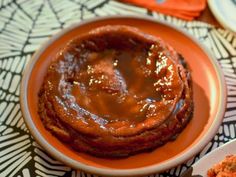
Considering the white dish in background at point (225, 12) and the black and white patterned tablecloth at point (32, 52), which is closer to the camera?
the black and white patterned tablecloth at point (32, 52)

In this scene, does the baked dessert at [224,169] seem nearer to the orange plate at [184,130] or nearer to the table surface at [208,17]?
the orange plate at [184,130]

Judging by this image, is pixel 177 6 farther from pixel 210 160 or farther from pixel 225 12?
pixel 210 160

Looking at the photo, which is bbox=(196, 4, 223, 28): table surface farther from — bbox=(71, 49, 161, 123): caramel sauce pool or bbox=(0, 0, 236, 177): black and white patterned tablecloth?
bbox=(71, 49, 161, 123): caramel sauce pool

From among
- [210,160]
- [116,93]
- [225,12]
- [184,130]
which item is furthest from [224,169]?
[225,12]

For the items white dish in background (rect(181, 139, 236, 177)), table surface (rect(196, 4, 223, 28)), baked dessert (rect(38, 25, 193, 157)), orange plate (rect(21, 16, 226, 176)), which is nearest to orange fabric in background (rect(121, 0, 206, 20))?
table surface (rect(196, 4, 223, 28))

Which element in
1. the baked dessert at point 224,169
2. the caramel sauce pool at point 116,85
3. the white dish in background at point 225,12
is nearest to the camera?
the baked dessert at point 224,169

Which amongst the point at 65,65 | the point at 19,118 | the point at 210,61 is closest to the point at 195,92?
the point at 210,61

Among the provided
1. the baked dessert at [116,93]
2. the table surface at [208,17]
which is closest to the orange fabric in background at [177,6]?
the table surface at [208,17]
